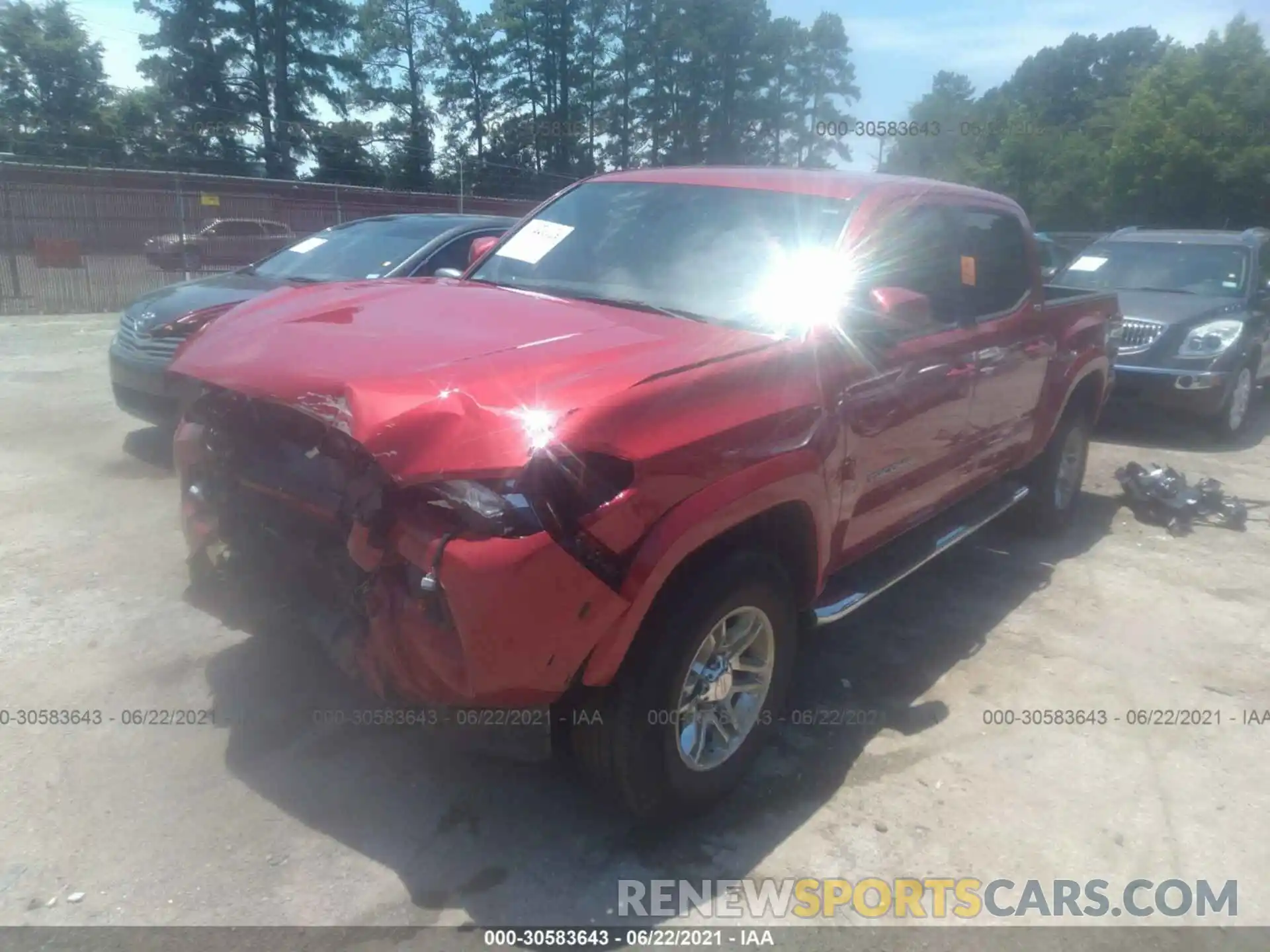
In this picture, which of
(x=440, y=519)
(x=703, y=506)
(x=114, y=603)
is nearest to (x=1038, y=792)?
(x=703, y=506)

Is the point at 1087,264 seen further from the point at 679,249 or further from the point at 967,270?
the point at 679,249

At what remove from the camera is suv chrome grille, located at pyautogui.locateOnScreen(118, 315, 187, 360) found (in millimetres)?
6121

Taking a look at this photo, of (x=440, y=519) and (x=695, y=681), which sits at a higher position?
(x=440, y=519)

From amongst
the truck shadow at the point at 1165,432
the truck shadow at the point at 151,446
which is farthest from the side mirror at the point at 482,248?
the truck shadow at the point at 1165,432

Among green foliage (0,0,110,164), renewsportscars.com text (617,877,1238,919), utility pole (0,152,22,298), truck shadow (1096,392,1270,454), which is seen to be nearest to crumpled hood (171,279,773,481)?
renewsportscars.com text (617,877,1238,919)

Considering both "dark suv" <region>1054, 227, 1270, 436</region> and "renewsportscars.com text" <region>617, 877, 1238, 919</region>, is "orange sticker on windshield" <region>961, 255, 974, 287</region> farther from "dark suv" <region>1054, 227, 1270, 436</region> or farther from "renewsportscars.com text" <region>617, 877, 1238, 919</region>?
"dark suv" <region>1054, 227, 1270, 436</region>

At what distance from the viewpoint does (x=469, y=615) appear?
8.06 feet

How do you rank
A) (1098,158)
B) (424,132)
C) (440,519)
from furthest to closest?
(424,132) → (1098,158) → (440,519)

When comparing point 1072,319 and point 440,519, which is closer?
point 440,519

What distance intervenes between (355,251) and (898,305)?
4897mm

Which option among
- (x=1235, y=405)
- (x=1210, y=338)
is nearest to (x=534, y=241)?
(x=1210, y=338)

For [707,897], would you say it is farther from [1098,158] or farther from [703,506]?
[1098,158]

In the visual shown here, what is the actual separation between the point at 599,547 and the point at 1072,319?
4063 mm

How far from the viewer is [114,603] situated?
4527 mm
